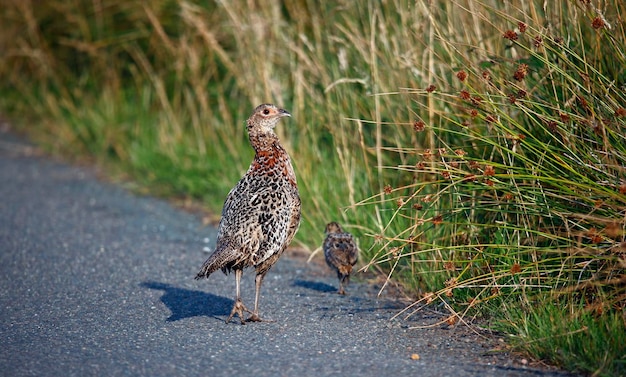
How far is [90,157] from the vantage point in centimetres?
1241

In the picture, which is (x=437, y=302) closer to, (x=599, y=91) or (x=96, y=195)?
(x=599, y=91)

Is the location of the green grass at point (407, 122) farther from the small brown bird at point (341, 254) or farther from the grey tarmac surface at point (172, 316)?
the grey tarmac surface at point (172, 316)

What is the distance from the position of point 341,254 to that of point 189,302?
119cm

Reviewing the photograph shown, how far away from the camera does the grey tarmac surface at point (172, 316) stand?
521 centimetres

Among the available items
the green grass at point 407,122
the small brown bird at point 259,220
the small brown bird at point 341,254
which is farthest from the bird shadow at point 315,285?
the small brown bird at point 259,220

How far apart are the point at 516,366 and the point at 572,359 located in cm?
32

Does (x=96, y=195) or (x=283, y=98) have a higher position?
(x=283, y=98)

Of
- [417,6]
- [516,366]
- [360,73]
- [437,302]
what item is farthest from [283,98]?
[516,366]

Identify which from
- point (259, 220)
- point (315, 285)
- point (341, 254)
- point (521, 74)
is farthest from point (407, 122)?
point (521, 74)

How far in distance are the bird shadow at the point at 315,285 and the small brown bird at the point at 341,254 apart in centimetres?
17

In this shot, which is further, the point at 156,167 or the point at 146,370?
the point at 156,167

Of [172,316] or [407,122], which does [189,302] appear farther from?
[407,122]

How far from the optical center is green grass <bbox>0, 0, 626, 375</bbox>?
545cm

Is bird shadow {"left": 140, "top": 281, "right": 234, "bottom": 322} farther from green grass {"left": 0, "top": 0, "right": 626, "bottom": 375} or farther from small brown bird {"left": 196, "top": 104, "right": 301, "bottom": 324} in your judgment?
green grass {"left": 0, "top": 0, "right": 626, "bottom": 375}
